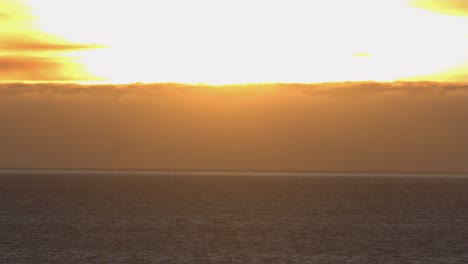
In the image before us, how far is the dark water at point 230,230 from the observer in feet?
136

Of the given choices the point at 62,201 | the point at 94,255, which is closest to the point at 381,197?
the point at 62,201

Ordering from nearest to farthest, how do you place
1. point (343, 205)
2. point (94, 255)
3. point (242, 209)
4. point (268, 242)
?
point (94, 255), point (268, 242), point (242, 209), point (343, 205)

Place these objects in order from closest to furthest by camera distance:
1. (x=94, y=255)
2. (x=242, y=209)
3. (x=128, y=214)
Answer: (x=94, y=255) < (x=128, y=214) < (x=242, y=209)

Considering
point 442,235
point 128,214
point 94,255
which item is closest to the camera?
point 94,255

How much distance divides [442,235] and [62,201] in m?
34.4

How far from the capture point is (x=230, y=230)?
5156 centimetres

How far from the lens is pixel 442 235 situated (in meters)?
49.6

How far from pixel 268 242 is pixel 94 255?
866cm

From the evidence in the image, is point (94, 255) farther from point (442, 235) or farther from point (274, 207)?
point (274, 207)

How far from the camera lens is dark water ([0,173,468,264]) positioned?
41531mm

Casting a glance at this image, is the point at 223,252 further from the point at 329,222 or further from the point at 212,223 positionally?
the point at 329,222

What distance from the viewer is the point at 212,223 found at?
55.5 meters

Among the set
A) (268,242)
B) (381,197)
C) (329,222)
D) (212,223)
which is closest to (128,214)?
(212,223)

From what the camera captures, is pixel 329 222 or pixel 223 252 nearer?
pixel 223 252
